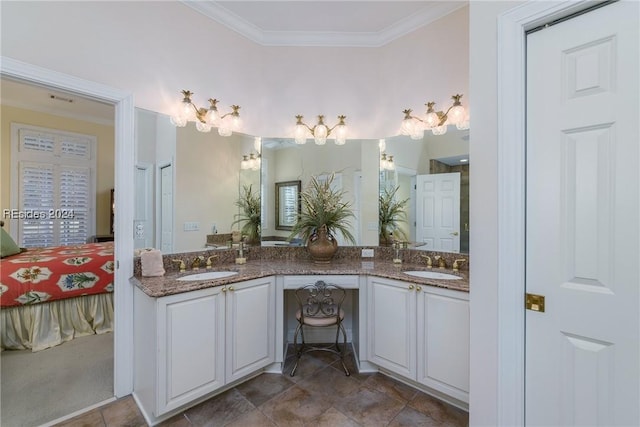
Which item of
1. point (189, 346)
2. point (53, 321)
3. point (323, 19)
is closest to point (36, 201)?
point (53, 321)

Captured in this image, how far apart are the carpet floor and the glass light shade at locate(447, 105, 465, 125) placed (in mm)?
3367

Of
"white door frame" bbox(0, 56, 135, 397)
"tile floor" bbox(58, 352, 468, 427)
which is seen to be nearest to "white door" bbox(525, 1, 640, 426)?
"tile floor" bbox(58, 352, 468, 427)

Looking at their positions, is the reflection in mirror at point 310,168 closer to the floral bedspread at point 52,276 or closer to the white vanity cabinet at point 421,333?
the white vanity cabinet at point 421,333

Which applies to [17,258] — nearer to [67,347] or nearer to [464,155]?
[67,347]

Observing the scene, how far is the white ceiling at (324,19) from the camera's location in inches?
91.4

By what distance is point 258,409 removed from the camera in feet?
A: 5.90

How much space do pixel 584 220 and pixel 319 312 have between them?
1805mm

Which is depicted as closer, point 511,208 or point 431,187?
point 511,208

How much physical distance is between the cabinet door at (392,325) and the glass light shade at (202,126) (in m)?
1.92

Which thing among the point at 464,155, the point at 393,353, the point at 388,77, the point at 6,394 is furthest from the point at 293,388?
the point at 388,77

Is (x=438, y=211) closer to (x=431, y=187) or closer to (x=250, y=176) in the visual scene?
(x=431, y=187)

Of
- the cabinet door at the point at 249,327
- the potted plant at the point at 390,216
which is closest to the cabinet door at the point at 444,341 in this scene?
the potted plant at the point at 390,216

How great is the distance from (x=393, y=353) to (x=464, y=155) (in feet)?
5.47

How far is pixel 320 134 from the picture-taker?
2697 millimetres
